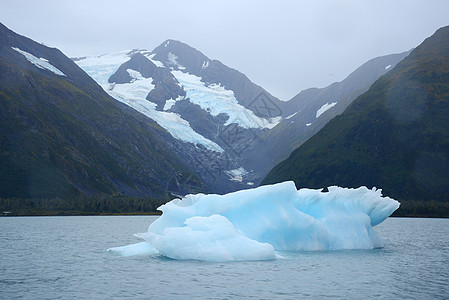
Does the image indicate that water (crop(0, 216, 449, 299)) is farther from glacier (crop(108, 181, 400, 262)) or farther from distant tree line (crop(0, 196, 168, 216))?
distant tree line (crop(0, 196, 168, 216))

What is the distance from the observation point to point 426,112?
17312 centimetres

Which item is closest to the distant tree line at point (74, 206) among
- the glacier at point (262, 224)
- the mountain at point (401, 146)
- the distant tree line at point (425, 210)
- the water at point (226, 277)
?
the mountain at point (401, 146)

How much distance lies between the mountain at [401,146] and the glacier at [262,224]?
108709mm

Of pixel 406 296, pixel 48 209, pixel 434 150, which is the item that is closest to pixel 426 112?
pixel 434 150

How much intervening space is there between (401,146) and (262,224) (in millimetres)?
151900

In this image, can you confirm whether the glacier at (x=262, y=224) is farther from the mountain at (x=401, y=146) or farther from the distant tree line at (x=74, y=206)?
the mountain at (x=401, y=146)

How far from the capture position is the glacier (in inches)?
1189

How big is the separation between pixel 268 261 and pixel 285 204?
20.7 feet

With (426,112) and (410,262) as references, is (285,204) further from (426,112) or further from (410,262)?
(426,112)

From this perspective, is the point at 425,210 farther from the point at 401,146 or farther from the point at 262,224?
the point at 262,224

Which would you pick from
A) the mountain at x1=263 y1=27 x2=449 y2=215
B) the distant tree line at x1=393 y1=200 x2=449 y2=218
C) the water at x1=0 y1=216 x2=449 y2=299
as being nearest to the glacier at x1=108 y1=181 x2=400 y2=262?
the water at x1=0 y1=216 x2=449 y2=299

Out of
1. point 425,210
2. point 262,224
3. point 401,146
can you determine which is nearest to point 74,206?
point 425,210

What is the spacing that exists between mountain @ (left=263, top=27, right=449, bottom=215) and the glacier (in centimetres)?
10871

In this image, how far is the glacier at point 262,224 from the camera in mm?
30203
